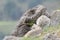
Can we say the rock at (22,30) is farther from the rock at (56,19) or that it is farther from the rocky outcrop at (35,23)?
the rock at (56,19)

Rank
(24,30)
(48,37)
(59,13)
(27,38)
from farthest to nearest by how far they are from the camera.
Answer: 1. (24,30)
2. (59,13)
3. (27,38)
4. (48,37)

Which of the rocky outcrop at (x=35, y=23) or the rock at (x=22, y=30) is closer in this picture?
the rocky outcrop at (x=35, y=23)

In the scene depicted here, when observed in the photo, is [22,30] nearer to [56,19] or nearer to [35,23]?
[35,23]

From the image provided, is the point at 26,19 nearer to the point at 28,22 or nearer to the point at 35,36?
the point at 28,22

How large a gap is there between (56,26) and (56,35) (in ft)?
10.6

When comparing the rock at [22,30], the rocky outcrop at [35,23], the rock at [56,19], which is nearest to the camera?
the rock at [56,19]

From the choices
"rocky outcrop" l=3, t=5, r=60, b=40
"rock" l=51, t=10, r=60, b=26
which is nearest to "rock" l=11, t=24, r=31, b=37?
"rocky outcrop" l=3, t=5, r=60, b=40

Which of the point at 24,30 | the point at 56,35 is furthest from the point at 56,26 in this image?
the point at 24,30

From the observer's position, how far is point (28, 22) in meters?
30.5

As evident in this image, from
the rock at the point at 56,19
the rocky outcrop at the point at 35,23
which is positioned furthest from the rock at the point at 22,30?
the rock at the point at 56,19

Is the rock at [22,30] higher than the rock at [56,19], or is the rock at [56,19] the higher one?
the rock at [22,30]

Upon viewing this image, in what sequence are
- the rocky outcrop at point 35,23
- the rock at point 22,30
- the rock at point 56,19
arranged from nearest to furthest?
1. the rock at point 56,19
2. the rocky outcrop at point 35,23
3. the rock at point 22,30

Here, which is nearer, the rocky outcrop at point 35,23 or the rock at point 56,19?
the rock at point 56,19

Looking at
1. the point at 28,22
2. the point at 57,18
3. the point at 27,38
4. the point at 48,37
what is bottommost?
Result: the point at 48,37
